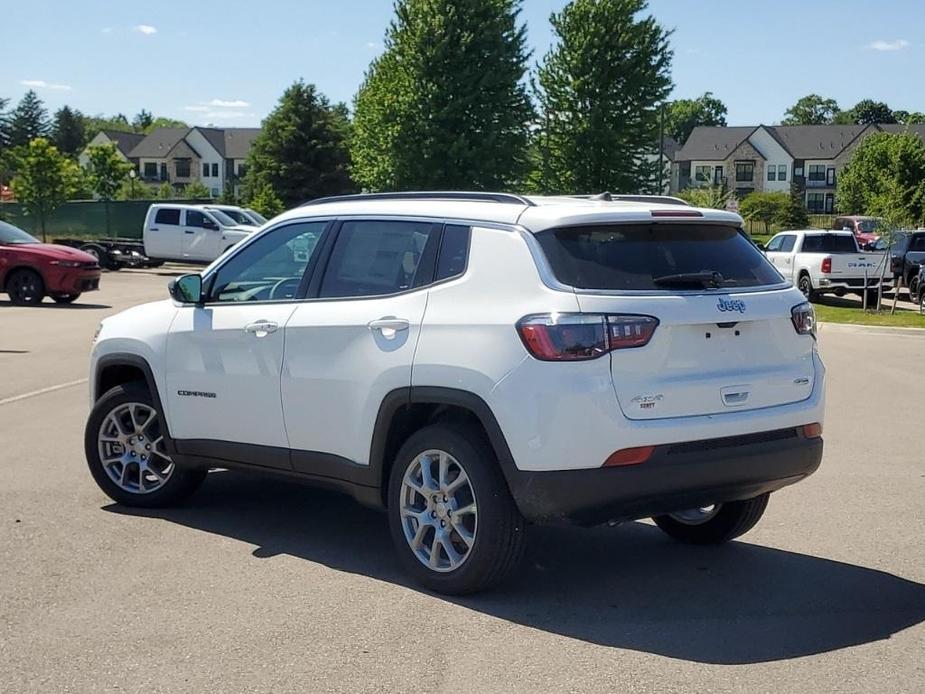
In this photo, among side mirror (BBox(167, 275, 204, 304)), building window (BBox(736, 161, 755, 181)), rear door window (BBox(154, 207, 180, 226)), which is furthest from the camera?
building window (BBox(736, 161, 755, 181))

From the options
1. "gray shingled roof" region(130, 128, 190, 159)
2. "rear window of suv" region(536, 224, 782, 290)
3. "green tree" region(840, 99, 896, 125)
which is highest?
"green tree" region(840, 99, 896, 125)

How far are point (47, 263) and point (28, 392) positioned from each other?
11.7m

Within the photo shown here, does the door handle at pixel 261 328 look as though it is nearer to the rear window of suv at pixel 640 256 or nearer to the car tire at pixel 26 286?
the rear window of suv at pixel 640 256

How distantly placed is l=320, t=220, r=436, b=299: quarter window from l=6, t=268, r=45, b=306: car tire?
1861cm

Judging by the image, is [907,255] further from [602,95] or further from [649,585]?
[602,95]

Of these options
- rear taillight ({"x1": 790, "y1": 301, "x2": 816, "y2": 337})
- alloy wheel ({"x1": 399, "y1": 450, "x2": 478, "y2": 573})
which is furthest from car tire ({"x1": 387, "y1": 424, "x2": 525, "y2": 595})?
rear taillight ({"x1": 790, "y1": 301, "x2": 816, "y2": 337})

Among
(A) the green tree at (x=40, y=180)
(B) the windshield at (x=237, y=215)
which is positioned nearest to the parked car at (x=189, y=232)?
(B) the windshield at (x=237, y=215)

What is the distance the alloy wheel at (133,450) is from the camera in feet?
23.5

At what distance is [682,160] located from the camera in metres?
122

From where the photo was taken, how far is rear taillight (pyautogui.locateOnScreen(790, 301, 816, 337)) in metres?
5.67

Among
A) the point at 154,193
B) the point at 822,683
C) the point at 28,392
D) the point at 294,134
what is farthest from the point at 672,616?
the point at 154,193

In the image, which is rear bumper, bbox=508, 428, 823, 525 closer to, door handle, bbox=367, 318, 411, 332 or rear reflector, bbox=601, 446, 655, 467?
rear reflector, bbox=601, 446, 655, 467

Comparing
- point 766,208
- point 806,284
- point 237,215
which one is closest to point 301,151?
point 237,215

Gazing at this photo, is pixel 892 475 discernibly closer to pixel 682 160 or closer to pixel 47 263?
pixel 47 263
